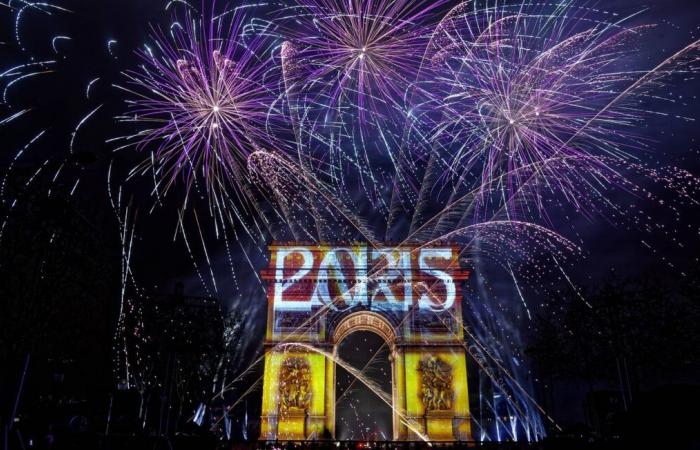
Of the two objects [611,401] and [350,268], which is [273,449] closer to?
[611,401]

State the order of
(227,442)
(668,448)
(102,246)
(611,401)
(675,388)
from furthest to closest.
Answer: (102,246), (611,401), (227,442), (675,388), (668,448)

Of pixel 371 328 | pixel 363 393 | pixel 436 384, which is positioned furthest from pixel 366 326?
pixel 363 393

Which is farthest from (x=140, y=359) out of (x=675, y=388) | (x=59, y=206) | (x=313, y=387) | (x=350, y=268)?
(x=675, y=388)

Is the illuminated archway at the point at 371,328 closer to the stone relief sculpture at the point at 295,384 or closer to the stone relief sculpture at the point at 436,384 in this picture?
the stone relief sculpture at the point at 295,384

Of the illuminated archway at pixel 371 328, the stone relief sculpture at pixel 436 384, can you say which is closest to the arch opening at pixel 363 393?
the illuminated archway at pixel 371 328

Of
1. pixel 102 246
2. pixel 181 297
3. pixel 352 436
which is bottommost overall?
pixel 352 436

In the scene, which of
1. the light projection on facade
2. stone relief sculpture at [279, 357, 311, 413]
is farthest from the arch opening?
stone relief sculpture at [279, 357, 311, 413]
